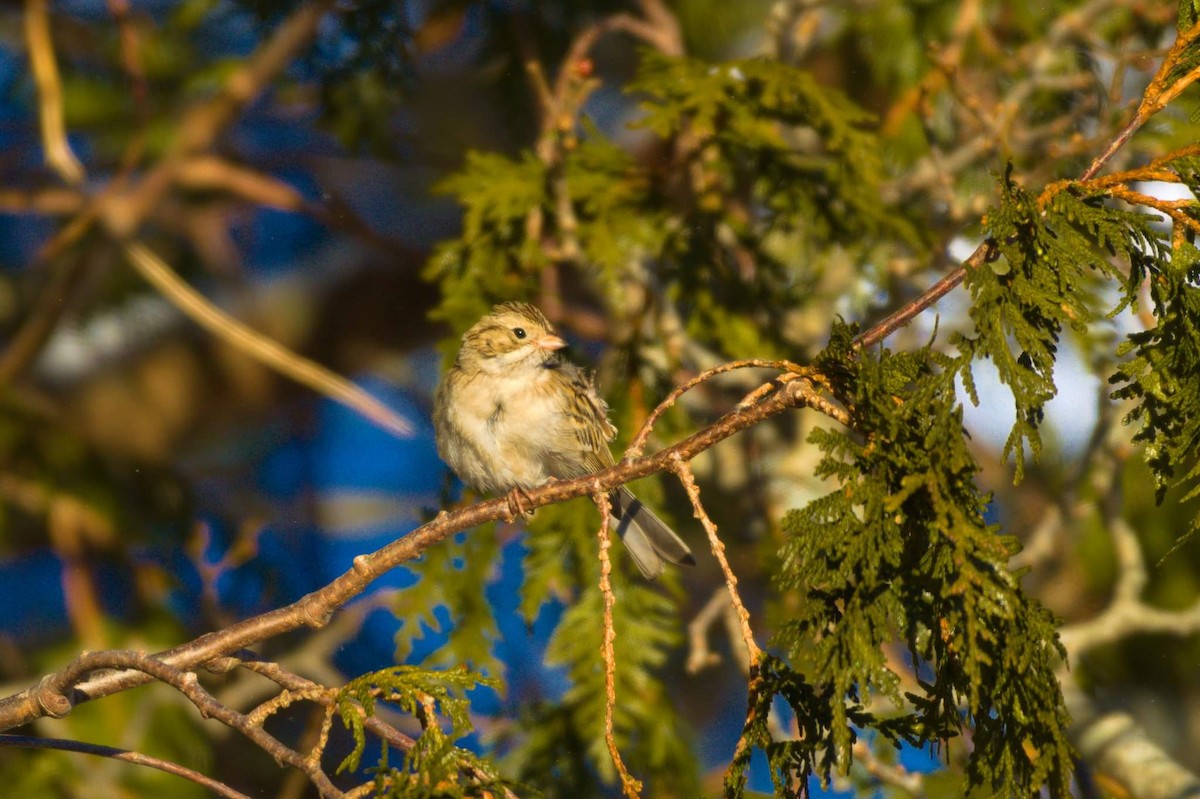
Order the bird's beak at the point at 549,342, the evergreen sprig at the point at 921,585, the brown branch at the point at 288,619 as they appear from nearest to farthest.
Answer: the evergreen sprig at the point at 921,585 → the brown branch at the point at 288,619 → the bird's beak at the point at 549,342

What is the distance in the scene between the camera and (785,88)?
269 centimetres

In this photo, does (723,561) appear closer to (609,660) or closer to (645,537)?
(609,660)

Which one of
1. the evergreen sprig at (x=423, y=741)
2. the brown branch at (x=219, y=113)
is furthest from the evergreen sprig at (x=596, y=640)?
the brown branch at (x=219, y=113)

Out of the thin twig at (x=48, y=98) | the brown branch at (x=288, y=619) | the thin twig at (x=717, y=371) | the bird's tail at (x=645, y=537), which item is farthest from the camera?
the thin twig at (x=48, y=98)

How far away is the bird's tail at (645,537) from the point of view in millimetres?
2518

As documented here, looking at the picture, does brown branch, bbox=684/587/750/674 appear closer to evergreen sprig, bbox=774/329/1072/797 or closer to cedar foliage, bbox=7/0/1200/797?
cedar foliage, bbox=7/0/1200/797

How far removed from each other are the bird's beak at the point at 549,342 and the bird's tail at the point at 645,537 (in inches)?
15.6

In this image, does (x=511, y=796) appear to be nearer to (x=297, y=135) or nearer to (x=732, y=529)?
(x=732, y=529)

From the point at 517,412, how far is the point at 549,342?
20cm

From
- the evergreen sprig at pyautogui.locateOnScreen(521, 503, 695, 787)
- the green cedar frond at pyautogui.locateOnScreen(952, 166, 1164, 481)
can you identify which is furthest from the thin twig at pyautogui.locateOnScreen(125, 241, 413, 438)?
the green cedar frond at pyautogui.locateOnScreen(952, 166, 1164, 481)

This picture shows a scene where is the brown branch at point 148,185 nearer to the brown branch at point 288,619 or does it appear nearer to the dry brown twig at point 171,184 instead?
the dry brown twig at point 171,184

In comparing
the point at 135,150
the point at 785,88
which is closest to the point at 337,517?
the point at 135,150

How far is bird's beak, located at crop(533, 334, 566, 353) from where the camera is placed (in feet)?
9.22

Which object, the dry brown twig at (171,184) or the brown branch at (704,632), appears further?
the dry brown twig at (171,184)
